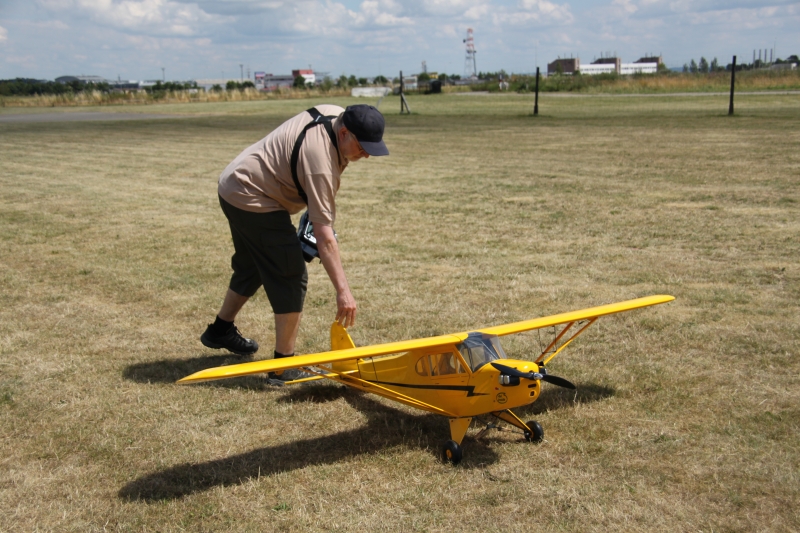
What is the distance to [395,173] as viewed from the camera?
48.8ft

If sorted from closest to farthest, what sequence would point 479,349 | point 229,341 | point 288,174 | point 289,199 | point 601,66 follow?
point 479,349 < point 288,174 < point 289,199 < point 229,341 < point 601,66

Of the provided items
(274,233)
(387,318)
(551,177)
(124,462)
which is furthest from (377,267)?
(551,177)

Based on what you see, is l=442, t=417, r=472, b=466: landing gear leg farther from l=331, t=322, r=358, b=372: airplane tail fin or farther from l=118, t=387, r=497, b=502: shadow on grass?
l=331, t=322, r=358, b=372: airplane tail fin

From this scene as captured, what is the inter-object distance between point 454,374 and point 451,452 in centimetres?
43

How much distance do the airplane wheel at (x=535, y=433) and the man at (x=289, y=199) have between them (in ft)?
3.92

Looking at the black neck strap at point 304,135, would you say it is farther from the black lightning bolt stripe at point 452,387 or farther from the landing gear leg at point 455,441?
the landing gear leg at point 455,441

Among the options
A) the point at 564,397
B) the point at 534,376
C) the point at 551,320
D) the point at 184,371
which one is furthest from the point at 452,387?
the point at 184,371

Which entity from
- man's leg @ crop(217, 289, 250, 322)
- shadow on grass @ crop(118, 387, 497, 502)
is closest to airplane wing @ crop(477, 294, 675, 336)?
shadow on grass @ crop(118, 387, 497, 502)

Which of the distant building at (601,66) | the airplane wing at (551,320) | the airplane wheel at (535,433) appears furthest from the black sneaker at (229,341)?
the distant building at (601,66)

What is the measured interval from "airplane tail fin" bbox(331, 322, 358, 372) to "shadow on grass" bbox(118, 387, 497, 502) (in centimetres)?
33

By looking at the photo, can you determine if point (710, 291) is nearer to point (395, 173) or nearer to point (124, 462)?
point (124, 462)

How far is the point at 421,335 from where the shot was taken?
561 cm

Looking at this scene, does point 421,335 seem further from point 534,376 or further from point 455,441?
point 534,376

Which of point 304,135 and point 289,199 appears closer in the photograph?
point 304,135
